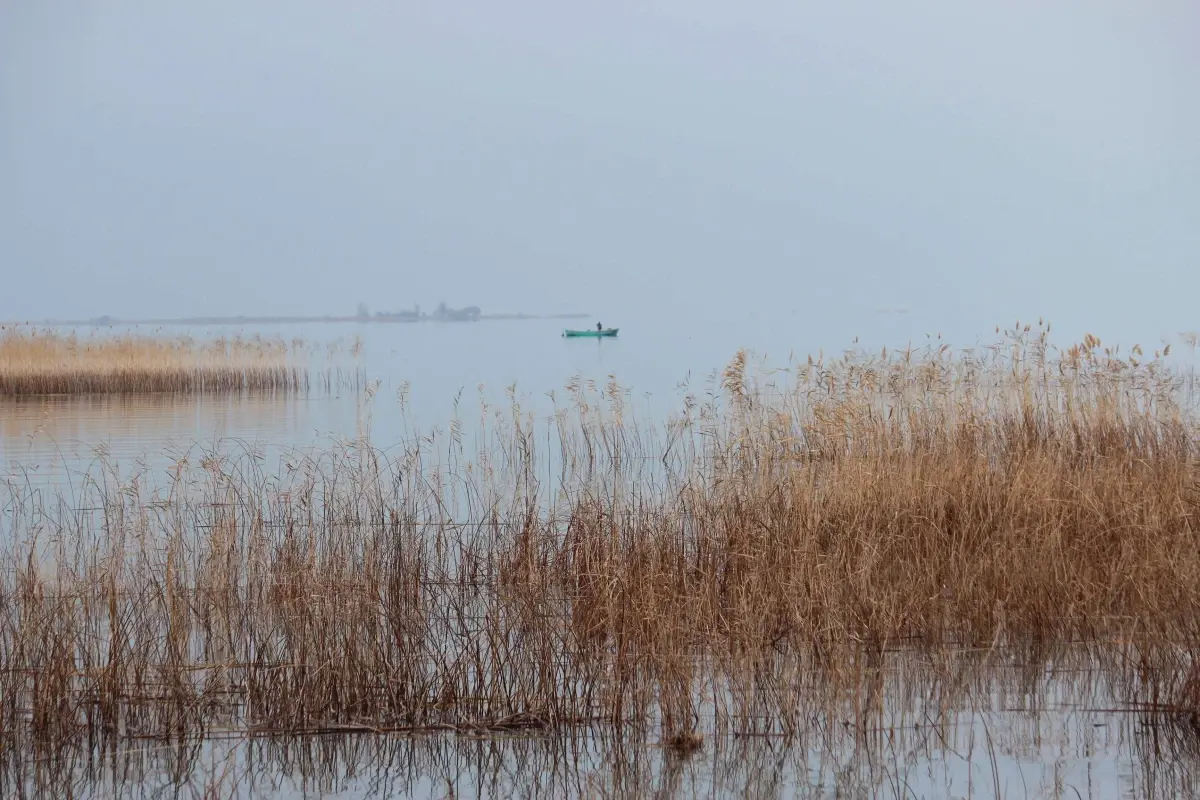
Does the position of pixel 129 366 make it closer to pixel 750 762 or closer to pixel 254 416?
pixel 254 416

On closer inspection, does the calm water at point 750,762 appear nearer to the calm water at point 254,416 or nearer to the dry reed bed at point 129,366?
the calm water at point 254,416

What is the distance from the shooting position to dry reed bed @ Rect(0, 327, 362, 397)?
66.8ft

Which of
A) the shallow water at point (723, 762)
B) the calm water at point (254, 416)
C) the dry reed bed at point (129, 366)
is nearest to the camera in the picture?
the shallow water at point (723, 762)

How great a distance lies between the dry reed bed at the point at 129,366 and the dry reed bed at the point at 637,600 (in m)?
13.8

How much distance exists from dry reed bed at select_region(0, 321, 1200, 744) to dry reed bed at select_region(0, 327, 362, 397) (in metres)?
13.8

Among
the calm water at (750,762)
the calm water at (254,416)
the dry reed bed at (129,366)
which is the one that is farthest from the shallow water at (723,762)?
the dry reed bed at (129,366)

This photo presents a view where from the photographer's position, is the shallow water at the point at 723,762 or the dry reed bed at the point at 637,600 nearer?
the shallow water at the point at 723,762

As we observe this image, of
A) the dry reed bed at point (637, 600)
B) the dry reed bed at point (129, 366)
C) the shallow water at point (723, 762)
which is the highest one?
the dry reed bed at point (129, 366)

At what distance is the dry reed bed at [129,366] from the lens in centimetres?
2038

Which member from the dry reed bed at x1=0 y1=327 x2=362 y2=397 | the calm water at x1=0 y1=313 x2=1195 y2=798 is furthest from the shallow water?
the dry reed bed at x1=0 y1=327 x2=362 y2=397

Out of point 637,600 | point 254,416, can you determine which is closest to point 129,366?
point 254,416

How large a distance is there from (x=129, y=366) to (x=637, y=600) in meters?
19.0

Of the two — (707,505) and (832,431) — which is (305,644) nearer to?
(707,505)

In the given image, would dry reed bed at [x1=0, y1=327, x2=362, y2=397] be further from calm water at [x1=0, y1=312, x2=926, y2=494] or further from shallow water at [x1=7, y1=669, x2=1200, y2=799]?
shallow water at [x1=7, y1=669, x2=1200, y2=799]
